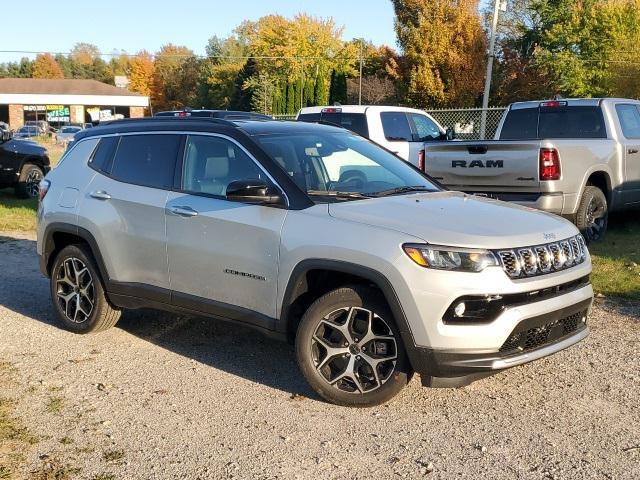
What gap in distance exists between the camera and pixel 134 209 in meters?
5.57

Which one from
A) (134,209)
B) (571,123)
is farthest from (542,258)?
(571,123)

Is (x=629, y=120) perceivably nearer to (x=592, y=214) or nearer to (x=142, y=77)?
(x=592, y=214)

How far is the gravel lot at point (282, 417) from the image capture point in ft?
Result: 12.3

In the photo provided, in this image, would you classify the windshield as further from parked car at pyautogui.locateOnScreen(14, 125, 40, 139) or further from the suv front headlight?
parked car at pyautogui.locateOnScreen(14, 125, 40, 139)

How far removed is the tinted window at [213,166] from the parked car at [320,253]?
0.01 m

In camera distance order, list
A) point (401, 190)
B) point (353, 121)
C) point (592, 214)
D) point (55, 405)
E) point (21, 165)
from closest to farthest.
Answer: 1. point (55, 405)
2. point (401, 190)
3. point (592, 214)
4. point (353, 121)
5. point (21, 165)

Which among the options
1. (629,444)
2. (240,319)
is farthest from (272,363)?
(629,444)

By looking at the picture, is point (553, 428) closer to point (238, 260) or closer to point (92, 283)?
point (238, 260)

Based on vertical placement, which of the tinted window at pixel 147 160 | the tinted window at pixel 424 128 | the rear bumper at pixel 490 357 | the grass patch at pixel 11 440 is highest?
the tinted window at pixel 424 128

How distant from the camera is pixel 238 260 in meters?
4.85

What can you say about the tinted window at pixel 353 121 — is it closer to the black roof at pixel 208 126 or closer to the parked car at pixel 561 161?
the parked car at pixel 561 161

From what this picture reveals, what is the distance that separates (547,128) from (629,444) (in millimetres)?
7265

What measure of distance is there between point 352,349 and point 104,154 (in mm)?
2931

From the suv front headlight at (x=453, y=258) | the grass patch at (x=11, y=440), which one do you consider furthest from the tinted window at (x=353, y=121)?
the grass patch at (x=11, y=440)
